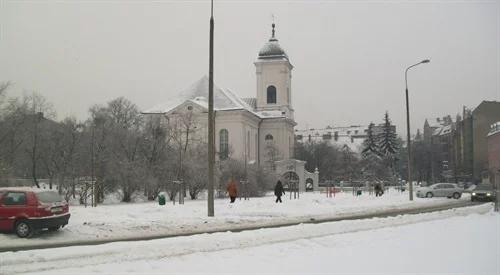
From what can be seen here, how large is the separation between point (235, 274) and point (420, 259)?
5.44m

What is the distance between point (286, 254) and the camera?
13797mm

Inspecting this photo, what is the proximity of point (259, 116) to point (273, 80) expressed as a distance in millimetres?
7606

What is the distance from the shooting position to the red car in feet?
57.1

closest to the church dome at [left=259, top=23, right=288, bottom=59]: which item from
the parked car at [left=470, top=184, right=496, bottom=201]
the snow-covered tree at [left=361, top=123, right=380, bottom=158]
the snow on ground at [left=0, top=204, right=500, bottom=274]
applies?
the snow-covered tree at [left=361, top=123, right=380, bottom=158]

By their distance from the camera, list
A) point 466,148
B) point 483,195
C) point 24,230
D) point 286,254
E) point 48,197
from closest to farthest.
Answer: point 286,254 → point 24,230 → point 48,197 → point 483,195 → point 466,148

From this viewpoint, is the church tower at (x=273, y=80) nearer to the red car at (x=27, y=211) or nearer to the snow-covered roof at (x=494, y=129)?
the snow-covered roof at (x=494, y=129)

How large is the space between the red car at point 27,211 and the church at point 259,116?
42025 mm

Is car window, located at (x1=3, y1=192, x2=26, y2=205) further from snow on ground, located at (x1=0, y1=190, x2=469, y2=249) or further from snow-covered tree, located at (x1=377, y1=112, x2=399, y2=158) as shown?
snow-covered tree, located at (x1=377, y1=112, x2=399, y2=158)

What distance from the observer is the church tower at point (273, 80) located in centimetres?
8688

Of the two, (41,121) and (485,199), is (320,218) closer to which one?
(485,199)

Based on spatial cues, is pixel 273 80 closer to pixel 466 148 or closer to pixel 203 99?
Answer: pixel 203 99

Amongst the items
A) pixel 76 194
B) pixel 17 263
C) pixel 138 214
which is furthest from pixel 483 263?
pixel 76 194

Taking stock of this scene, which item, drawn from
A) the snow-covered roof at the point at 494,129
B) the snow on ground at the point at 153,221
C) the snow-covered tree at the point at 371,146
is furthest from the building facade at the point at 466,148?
the snow on ground at the point at 153,221

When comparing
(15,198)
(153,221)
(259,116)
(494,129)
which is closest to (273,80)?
(259,116)
